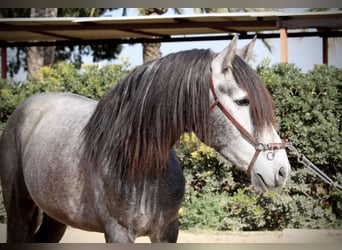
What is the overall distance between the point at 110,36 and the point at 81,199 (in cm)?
448

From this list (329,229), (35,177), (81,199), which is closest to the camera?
(81,199)

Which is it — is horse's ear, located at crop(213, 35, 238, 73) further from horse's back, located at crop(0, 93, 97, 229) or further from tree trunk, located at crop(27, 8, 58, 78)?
tree trunk, located at crop(27, 8, 58, 78)

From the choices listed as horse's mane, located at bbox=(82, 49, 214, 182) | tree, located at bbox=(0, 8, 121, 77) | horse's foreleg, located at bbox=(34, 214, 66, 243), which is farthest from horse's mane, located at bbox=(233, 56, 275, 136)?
tree, located at bbox=(0, 8, 121, 77)

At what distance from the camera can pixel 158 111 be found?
2.46 metres

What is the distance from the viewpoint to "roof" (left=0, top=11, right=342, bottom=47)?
5.36 meters

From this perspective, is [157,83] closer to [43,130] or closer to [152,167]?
[152,167]

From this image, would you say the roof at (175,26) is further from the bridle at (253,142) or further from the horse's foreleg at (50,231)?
the bridle at (253,142)

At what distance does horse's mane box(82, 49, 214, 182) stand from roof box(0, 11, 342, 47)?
2920 mm

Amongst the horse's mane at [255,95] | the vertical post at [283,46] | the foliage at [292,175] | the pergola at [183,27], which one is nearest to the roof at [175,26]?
the pergola at [183,27]

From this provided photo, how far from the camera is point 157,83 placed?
246 cm

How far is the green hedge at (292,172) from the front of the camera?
5102 mm

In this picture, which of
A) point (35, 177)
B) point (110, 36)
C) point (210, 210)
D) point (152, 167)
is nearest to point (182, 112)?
point (152, 167)

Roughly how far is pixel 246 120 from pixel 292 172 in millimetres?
2929

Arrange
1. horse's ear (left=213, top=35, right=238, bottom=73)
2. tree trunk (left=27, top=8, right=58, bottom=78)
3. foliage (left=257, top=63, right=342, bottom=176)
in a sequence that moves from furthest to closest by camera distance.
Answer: tree trunk (left=27, top=8, right=58, bottom=78)
foliage (left=257, top=63, right=342, bottom=176)
horse's ear (left=213, top=35, right=238, bottom=73)
